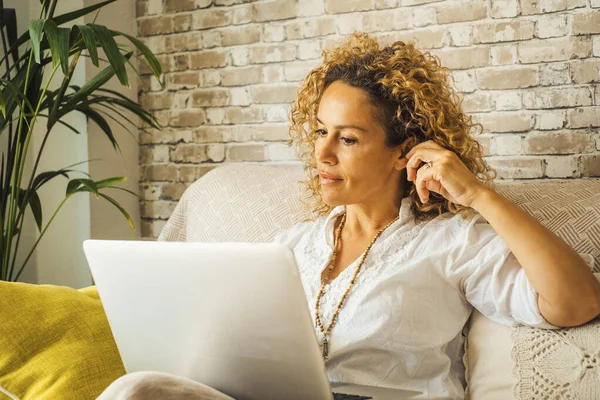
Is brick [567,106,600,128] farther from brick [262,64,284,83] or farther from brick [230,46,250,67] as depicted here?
brick [230,46,250,67]

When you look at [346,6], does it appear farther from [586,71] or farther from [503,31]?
[586,71]

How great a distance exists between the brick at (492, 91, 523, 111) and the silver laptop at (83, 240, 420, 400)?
1.27 meters

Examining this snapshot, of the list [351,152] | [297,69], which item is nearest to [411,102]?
[351,152]

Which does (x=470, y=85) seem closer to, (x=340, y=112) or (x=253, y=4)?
(x=340, y=112)

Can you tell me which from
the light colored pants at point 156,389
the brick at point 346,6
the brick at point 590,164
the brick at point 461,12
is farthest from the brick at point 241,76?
the light colored pants at point 156,389

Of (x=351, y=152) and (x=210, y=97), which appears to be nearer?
(x=351, y=152)

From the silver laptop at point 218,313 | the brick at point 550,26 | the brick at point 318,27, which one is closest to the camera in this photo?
the silver laptop at point 218,313

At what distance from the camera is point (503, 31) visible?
7.01ft

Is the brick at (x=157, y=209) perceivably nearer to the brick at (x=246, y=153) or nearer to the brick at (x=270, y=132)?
the brick at (x=246, y=153)

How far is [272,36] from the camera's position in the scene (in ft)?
8.56

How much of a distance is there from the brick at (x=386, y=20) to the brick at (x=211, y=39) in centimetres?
63

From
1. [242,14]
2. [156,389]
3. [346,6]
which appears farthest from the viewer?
[242,14]

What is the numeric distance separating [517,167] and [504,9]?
0.47m

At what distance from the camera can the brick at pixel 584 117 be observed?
6.59ft
